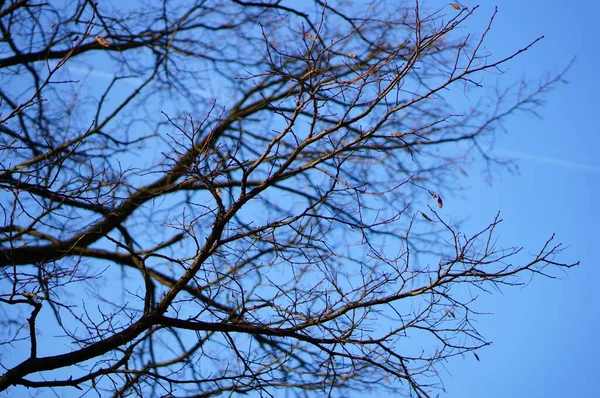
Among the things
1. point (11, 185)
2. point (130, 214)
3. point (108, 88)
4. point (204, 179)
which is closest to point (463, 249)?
point (204, 179)

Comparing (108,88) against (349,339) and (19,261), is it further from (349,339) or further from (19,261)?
(349,339)

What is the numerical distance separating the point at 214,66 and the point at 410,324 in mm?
5366

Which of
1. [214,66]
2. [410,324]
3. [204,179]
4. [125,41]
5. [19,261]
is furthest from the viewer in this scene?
[214,66]

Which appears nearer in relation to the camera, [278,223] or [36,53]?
[278,223]

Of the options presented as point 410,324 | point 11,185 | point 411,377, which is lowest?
point 411,377

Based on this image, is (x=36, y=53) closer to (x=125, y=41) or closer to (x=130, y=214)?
(x=125, y=41)

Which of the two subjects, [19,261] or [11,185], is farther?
[19,261]

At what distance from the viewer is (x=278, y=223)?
396 cm

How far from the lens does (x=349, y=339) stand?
13.3 feet

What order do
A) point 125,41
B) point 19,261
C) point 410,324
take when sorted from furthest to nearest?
point 125,41
point 19,261
point 410,324

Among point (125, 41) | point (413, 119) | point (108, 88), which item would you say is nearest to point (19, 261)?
point (108, 88)

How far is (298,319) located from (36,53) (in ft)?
15.6

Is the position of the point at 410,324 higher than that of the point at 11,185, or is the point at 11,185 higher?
the point at 11,185

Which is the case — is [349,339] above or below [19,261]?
below
